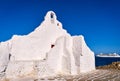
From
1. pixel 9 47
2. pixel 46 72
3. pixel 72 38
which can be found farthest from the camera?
pixel 72 38

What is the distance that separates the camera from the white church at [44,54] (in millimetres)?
27234

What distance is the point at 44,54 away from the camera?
95.9ft

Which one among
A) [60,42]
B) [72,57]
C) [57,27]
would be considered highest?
[57,27]

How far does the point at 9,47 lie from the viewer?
1147 inches

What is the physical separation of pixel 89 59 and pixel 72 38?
4.05 metres

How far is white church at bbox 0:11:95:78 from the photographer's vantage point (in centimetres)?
2723

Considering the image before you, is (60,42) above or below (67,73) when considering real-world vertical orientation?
above

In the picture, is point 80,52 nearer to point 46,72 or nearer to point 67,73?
point 67,73

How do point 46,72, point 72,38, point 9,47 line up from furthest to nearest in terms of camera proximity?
point 72,38, point 9,47, point 46,72

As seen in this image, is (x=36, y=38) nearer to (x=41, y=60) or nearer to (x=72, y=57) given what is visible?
(x=41, y=60)

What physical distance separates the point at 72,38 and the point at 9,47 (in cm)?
829

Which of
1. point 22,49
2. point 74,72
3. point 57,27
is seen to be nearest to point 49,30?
point 57,27

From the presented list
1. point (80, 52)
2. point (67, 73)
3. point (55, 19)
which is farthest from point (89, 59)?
point (55, 19)

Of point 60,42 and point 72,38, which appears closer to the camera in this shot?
point 60,42
